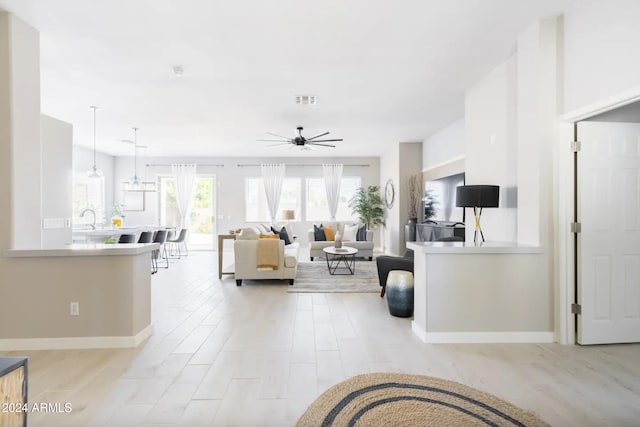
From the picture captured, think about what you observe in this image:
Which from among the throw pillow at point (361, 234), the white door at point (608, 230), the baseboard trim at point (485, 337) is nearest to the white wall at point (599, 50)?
the white door at point (608, 230)

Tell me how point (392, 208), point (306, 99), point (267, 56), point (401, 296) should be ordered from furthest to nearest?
point (392, 208), point (306, 99), point (401, 296), point (267, 56)

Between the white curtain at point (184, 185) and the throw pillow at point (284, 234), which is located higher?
the white curtain at point (184, 185)

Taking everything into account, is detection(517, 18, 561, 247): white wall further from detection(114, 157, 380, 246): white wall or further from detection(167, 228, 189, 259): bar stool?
detection(167, 228, 189, 259): bar stool

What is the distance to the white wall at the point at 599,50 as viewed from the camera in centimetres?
238

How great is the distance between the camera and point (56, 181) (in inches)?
157

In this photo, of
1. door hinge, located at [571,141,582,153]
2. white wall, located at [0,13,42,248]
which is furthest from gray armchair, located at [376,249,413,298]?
white wall, located at [0,13,42,248]

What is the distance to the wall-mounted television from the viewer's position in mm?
5893

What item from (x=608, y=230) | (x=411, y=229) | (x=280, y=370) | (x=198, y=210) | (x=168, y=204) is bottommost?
(x=280, y=370)

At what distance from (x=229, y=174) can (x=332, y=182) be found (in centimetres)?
301

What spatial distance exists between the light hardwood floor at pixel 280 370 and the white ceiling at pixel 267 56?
280 centimetres

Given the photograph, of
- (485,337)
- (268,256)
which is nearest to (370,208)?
(268,256)

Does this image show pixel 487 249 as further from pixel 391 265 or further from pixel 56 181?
pixel 56 181

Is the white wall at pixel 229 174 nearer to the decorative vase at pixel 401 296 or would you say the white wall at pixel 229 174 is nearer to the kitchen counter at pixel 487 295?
the decorative vase at pixel 401 296

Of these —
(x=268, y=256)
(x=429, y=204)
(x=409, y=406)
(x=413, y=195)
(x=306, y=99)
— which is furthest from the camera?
(x=413, y=195)
